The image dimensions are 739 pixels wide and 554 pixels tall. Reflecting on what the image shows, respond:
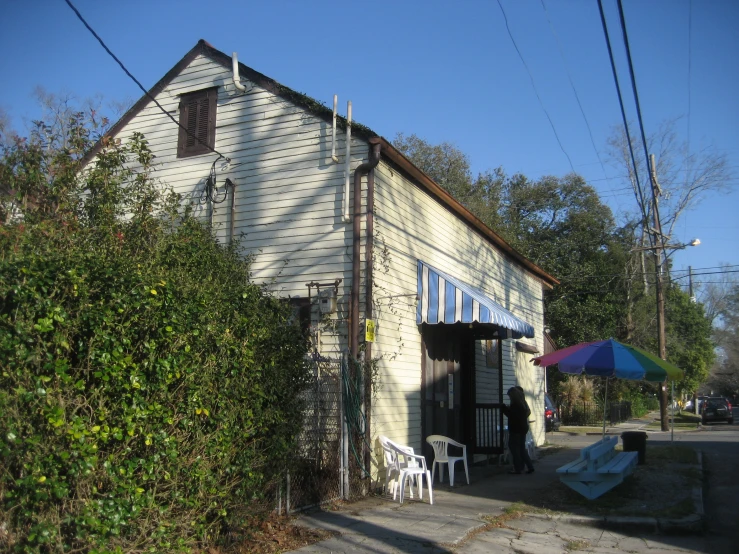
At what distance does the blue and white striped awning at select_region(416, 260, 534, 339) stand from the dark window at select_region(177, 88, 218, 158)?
450 centimetres

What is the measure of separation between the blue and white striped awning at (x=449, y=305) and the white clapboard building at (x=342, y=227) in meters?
0.02

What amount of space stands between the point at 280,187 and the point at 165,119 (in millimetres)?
3361

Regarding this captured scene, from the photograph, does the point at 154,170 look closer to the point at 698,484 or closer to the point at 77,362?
the point at 77,362

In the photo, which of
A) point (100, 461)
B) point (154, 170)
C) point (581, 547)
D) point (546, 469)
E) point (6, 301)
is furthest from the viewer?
point (546, 469)

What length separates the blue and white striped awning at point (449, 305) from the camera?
10.7 meters

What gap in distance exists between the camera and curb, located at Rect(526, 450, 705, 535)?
26.5 feet

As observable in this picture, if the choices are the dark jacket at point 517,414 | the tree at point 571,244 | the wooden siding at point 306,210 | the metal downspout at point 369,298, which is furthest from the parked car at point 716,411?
the metal downspout at point 369,298

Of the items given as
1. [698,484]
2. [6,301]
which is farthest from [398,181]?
[6,301]

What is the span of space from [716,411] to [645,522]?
3158 centimetres

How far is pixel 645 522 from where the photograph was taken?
26.9 ft

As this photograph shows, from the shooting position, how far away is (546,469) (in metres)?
13.6

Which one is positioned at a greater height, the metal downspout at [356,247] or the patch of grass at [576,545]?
the metal downspout at [356,247]

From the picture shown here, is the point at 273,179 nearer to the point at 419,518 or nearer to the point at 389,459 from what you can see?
the point at 389,459

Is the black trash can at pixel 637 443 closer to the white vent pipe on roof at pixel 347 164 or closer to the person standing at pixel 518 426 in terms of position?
the person standing at pixel 518 426
